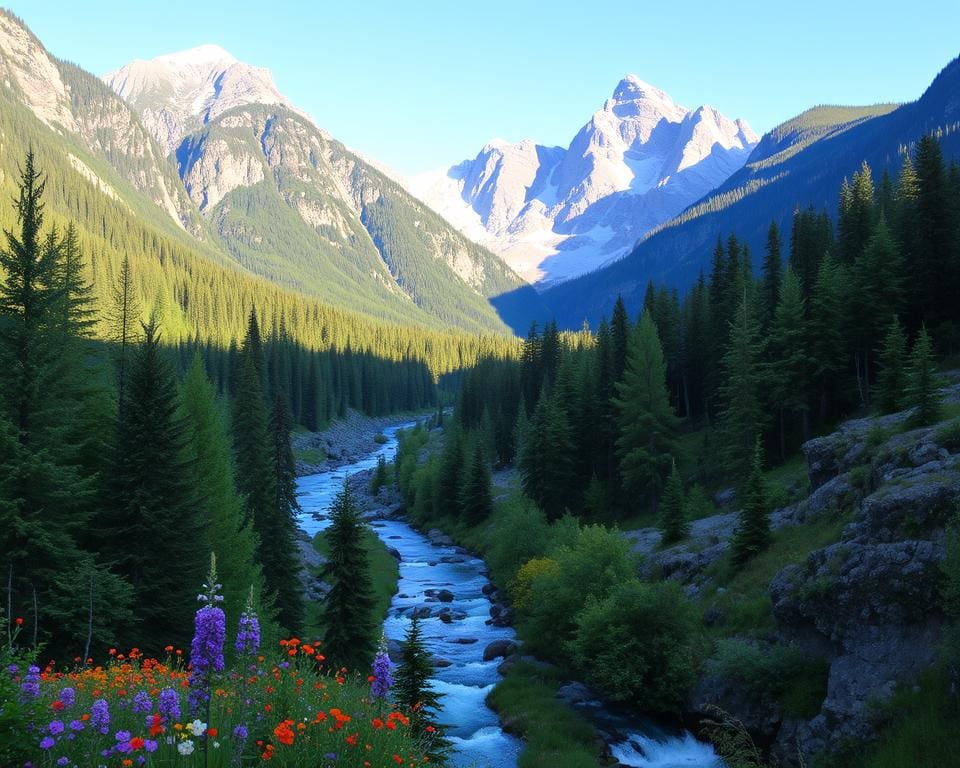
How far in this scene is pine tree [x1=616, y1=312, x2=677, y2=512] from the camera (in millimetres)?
59094

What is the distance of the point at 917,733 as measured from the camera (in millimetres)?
19484

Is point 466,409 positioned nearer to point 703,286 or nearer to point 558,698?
point 703,286

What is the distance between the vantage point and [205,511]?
27.4m

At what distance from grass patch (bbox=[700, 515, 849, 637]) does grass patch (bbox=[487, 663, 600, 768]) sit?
28.2ft

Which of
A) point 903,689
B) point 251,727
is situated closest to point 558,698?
point 903,689

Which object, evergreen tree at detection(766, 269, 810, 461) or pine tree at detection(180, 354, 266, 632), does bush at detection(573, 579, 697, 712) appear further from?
evergreen tree at detection(766, 269, 810, 461)

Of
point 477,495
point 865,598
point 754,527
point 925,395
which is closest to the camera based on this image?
point 865,598

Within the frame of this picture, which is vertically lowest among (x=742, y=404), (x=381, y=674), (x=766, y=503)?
(x=766, y=503)

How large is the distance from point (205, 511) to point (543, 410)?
4600 centimetres

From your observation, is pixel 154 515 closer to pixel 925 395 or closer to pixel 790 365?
pixel 925 395

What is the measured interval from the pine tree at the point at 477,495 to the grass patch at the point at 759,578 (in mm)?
37764

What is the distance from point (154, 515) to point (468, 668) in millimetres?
19782

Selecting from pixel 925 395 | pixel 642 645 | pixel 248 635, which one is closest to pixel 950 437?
pixel 925 395

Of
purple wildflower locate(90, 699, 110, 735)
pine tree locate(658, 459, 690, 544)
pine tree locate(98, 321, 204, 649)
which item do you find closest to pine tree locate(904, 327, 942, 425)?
pine tree locate(658, 459, 690, 544)
